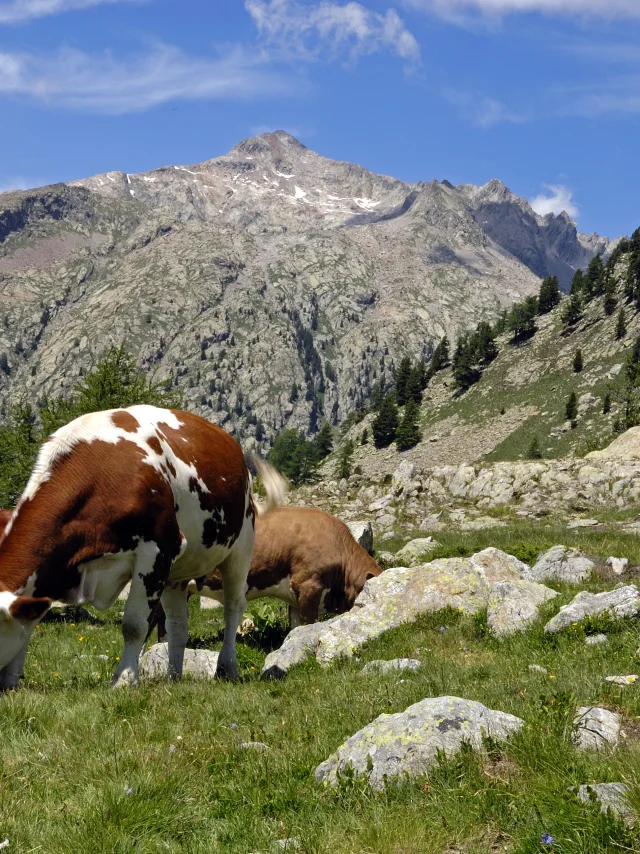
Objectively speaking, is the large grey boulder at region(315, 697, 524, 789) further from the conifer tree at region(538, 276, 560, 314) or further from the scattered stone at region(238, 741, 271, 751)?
the conifer tree at region(538, 276, 560, 314)

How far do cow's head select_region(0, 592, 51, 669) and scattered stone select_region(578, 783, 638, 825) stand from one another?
5.69 meters

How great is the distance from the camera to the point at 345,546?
1672 centimetres

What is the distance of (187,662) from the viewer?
38.2 ft

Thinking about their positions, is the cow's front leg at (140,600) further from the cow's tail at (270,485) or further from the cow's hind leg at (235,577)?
the cow's tail at (270,485)

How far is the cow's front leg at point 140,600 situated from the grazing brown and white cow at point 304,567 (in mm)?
6484

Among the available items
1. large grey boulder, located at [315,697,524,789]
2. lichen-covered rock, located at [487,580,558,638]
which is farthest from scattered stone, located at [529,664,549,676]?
large grey boulder, located at [315,697,524,789]

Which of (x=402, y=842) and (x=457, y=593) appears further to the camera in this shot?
(x=457, y=593)

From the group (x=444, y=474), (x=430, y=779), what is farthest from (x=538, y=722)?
(x=444, y=474)

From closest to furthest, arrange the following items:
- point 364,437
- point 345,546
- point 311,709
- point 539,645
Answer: point 311,709 < point 539,645 < point 345,546 < point 364,437

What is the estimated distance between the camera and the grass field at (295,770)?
4.31 meters

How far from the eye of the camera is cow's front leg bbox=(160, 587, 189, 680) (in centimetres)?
1089

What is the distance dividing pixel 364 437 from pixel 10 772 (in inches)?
5265

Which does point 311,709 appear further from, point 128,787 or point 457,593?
point 457,593

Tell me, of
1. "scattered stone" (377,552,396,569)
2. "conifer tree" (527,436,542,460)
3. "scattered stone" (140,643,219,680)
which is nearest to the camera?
"scattered stone" (140,643,219,680)
